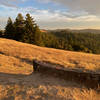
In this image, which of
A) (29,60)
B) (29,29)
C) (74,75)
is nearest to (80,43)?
(29,29)

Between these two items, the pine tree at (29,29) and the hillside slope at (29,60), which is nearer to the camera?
the hillside slope at (29,60)

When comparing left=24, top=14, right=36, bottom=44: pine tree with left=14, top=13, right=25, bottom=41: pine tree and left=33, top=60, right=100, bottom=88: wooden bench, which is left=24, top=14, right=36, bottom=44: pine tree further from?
left=33, top=60, right=100, bottom=88: wooden bench

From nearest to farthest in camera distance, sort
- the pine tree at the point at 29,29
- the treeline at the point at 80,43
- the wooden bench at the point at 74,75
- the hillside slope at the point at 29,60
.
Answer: the wooden bench at the point at 74,75 → the hillside slope at the point at 29,60 → the pine tree at the point at 29,29 → the treeline at the point at 80,43

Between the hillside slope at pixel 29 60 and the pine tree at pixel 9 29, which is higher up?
the pine tree at pixel 9 29

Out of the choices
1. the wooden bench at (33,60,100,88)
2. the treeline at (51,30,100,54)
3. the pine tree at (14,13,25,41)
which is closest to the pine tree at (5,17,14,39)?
the pine tree at (14,13,25,41)

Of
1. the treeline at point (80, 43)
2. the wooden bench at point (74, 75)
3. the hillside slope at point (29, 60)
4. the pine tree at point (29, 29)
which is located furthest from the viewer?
the treeline at point (80, 43)

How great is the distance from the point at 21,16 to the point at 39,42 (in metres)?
8.98

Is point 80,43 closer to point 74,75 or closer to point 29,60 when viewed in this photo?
point 29,60

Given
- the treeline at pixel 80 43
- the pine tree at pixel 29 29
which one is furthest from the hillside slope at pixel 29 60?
the treeline at pixel 80 43

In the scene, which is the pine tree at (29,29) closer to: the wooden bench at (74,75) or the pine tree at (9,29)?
the pine tree at (9,29)

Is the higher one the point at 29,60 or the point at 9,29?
the point at 9,29

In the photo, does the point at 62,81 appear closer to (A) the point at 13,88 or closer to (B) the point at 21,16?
(A) the point at 13,88

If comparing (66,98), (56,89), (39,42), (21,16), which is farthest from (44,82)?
(21,16)

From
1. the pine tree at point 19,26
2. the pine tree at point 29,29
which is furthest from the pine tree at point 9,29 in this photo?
the pine tree at point 29,29
